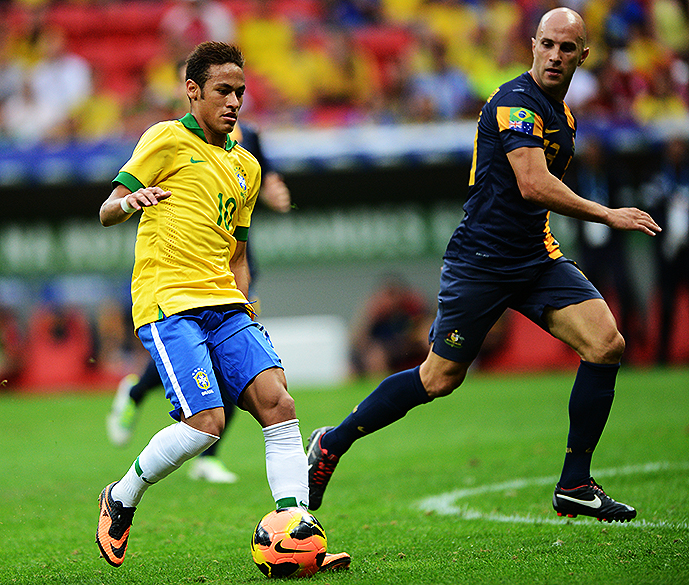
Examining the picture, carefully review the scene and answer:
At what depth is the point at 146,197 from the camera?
368cm

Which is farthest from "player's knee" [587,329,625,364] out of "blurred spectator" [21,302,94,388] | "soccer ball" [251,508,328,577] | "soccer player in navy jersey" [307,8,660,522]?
"blurred spectator" [21,302,94,388]

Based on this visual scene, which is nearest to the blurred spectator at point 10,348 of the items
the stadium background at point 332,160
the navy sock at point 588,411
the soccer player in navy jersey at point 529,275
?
the stadium background at point 332,160

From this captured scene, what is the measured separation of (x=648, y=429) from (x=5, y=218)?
10.6 m

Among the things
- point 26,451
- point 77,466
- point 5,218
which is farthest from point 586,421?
point 5,218

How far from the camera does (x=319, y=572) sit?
12.5ft

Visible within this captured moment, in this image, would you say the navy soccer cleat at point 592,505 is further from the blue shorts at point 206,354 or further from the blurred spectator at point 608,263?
the blurred spectator at point 608,263

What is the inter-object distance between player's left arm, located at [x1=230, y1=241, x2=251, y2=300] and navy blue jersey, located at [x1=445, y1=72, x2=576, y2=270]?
114cm

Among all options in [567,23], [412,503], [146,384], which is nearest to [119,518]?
[412,503]

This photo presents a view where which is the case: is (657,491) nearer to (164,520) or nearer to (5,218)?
(164,520)

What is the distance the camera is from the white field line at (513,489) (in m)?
4.70

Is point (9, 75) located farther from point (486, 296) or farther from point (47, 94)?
point (486, 296)

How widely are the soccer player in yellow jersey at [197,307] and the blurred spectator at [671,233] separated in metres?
9.65

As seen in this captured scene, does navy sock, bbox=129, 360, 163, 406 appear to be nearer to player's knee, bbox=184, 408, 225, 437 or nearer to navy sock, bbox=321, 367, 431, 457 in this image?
navy sock, bbox=321, 367, 431, 457

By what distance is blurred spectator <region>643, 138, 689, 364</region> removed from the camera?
40.9 feet
